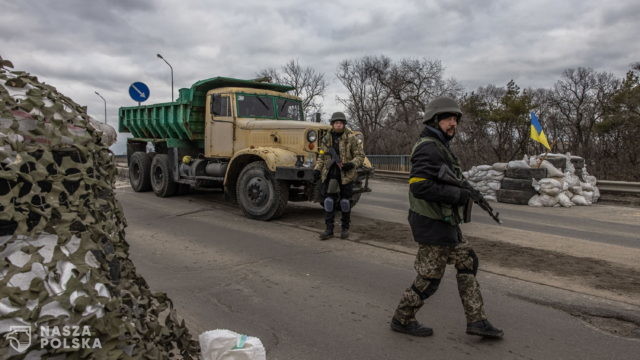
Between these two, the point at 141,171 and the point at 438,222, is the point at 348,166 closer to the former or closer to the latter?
the point at 438,222

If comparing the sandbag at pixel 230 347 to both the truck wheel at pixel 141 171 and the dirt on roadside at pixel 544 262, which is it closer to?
the dirt on roadside at pixel 544 262

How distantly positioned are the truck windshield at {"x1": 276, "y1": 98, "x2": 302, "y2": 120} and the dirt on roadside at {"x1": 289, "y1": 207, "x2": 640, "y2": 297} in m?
3.09

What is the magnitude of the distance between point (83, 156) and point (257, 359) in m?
1.28

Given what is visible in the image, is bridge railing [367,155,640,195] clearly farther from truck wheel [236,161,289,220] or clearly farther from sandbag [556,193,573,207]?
truck wheel [236,161,289,220]

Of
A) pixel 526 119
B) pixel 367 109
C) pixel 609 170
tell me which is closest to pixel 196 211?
pixel 609 170

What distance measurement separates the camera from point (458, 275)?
3404 mm

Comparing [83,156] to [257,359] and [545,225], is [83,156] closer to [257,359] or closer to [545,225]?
[257,359]

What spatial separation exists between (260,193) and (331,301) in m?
4.12

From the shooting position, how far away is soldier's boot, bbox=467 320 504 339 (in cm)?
331

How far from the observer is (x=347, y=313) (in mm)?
3865

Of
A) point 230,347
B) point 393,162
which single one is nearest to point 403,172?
point 393,162

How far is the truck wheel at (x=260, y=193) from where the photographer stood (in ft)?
25.5

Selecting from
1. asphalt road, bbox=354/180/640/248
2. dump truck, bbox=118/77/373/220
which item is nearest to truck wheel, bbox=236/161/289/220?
dump truck, bbox=118/77/373/220

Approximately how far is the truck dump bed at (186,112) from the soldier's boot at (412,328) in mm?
7299
